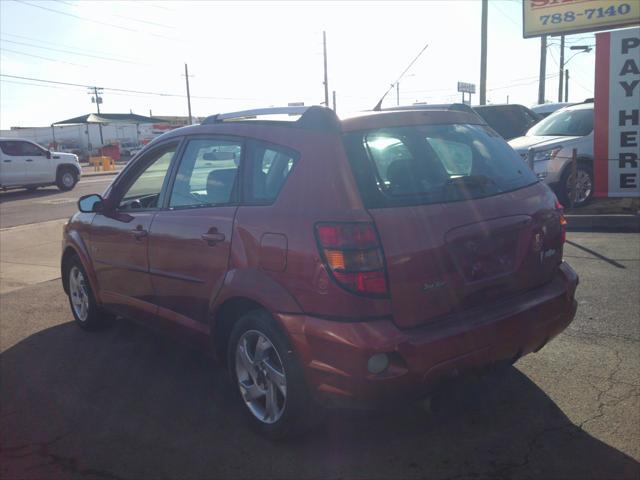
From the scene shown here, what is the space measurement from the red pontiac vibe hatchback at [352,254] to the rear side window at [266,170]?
11 millimetres

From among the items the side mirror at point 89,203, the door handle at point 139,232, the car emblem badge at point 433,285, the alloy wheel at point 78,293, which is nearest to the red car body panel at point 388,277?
the car emblem badge at point 433,285

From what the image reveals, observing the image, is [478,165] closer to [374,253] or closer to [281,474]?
[374,253]

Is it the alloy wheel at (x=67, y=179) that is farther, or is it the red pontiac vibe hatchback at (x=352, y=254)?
the alloy wheel at (x=67, y=179)

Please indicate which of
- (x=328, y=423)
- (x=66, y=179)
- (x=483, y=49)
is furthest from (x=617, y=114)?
(x=66, y=179)

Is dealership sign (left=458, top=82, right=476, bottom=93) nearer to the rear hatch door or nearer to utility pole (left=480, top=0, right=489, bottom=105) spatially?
utility pole (left=480, top=0, right=489, bottom=105)

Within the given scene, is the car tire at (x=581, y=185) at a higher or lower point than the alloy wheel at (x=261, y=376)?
higher

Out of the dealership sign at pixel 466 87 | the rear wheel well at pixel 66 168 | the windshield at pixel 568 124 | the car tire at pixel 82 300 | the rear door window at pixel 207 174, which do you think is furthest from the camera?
the dealership sign at pixel 466 87

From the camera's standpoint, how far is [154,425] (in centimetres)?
386

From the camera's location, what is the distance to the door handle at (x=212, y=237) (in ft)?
12.1

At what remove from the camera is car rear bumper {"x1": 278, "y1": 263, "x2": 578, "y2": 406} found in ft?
9.72

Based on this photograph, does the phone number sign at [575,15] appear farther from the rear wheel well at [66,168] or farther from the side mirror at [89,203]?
the rear wheel well at [66,168]

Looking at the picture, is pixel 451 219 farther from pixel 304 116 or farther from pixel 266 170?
pixel 266 170

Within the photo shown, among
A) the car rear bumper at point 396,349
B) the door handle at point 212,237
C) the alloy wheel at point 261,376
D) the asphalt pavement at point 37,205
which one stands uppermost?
the door handle at point 212,237

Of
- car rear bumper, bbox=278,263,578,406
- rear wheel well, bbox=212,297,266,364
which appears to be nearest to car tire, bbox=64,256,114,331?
rear wheel well, bbox=212,297,266,364
